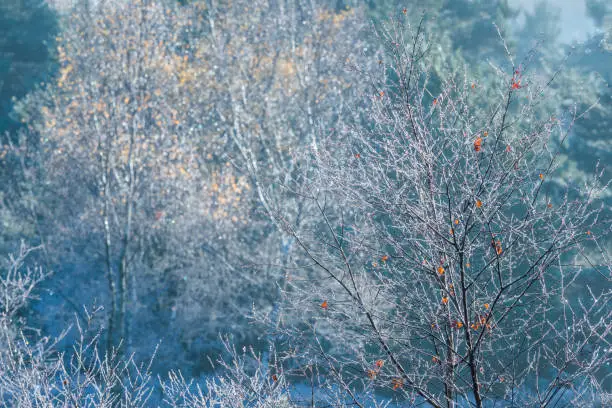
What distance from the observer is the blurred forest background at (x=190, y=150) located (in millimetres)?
12586

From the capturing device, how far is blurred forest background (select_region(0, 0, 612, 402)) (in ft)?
41.3

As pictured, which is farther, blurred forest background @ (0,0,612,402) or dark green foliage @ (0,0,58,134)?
dark green foliage @ (0,0,58,134)

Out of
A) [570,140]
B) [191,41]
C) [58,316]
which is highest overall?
[191,41]

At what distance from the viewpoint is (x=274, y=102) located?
1530cm

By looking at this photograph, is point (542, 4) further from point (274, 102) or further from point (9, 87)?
point (9, 87)

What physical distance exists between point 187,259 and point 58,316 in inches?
187

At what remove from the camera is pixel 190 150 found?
16.1m

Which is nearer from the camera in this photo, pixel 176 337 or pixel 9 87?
pixel 176 337

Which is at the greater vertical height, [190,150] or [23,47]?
[23,47]

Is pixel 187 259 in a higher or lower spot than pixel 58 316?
higher

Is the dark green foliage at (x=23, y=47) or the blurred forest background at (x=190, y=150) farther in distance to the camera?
the dark green foliage at (x=23, y=47)

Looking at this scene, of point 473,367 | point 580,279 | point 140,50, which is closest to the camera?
point 473,367

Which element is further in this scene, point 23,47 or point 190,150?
point 23,47

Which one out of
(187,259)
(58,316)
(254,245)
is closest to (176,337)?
(187,259)
